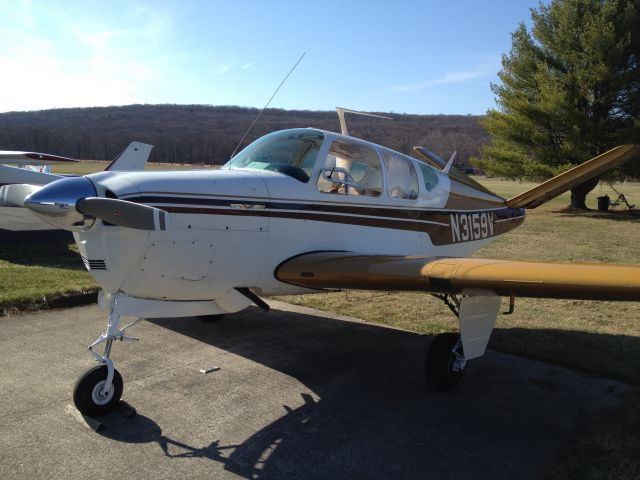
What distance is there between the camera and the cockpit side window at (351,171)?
195 inches

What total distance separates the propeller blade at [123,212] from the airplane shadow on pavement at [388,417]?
151 cm

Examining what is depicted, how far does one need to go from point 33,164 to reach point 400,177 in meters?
10.6

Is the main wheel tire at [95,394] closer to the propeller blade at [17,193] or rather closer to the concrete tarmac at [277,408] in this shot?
the concrete tarmac at [277,408]

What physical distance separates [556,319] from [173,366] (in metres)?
5.14

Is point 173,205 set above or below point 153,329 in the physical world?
above

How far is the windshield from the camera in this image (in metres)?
4.75

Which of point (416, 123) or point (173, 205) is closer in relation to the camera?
point (173, 205)

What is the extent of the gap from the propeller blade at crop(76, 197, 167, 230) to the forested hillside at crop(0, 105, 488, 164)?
230ft

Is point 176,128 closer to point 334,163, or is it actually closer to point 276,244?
point 334,163

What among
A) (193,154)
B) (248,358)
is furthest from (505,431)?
(193,154)

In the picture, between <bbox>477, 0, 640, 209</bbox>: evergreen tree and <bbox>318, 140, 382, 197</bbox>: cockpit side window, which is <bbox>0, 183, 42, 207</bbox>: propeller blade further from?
<bbox>477, 0, 640, 209</bbox>: evergreen tree

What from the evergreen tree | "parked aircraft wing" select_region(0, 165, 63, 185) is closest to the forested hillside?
the evergreen tree

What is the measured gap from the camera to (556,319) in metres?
7.01

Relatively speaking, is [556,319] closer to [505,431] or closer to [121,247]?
[505,431]
